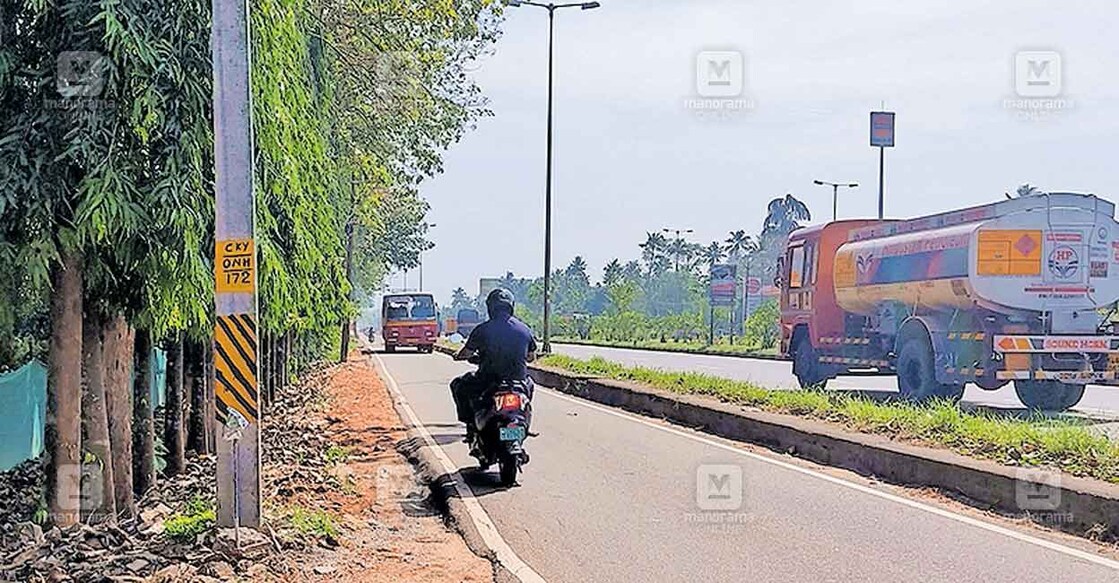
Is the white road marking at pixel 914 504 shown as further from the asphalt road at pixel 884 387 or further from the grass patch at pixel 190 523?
the asphalt road at pixel 884 387

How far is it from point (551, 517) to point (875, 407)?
5.87 m

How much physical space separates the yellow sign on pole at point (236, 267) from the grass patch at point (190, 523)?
1.60 metres

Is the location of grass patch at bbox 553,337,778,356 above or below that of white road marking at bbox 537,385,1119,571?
below

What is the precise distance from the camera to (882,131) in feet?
123

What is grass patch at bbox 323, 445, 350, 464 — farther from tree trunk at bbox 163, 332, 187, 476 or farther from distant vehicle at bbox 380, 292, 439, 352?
distant vehicle at bbox 380, 292, 439, 352

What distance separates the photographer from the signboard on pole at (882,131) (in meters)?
37.2

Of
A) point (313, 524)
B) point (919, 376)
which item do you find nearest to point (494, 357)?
point (313, 524)

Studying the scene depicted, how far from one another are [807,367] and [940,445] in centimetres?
1219

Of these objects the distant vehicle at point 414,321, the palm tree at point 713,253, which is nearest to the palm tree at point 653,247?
the palm tree at point 713,253

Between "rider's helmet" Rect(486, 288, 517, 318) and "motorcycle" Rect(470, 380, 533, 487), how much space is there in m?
0.79

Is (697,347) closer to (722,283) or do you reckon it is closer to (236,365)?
(722,283)

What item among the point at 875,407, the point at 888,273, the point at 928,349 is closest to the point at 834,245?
the point at 888,273

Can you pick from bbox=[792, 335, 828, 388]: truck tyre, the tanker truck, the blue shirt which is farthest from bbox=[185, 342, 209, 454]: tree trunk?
bbox=[792, 335, 828, 388]: truck tyre

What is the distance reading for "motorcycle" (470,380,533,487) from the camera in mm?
10922
